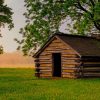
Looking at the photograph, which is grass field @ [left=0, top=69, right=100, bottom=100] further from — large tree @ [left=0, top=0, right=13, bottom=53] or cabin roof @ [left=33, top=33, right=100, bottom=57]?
large tree @ [left=0, top=0, right=13, bottom=53]

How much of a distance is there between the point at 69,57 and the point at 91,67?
2307 mm

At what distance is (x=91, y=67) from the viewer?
38469 millimetres

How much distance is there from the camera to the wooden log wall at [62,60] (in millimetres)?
37138

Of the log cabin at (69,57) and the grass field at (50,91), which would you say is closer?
the grass field at (50,91)

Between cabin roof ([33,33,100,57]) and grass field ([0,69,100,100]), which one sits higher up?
cabin roof ([33,33,100,57])

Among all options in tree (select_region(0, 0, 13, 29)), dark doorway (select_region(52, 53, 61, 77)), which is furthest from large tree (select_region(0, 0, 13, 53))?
dark doorway (select_region(52, 53, 61, 77))

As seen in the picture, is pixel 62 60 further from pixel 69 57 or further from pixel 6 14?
pixel 6 14

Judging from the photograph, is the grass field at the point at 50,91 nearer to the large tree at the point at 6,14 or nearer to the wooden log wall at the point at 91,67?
the wooden log wall at the point at 91,67

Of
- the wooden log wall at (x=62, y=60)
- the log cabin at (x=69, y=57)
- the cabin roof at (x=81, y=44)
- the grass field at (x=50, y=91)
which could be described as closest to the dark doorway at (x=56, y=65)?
the log cabin at (x=69, y=57)

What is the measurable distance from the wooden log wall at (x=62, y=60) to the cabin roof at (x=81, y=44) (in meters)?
0.38

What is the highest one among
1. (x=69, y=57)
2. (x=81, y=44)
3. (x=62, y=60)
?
(x=81, y=44)

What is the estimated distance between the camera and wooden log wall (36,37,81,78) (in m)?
37.1

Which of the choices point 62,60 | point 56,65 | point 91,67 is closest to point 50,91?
point 62,60

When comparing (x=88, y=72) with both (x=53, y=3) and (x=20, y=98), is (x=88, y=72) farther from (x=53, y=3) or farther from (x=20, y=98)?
(x=20, y=98)
